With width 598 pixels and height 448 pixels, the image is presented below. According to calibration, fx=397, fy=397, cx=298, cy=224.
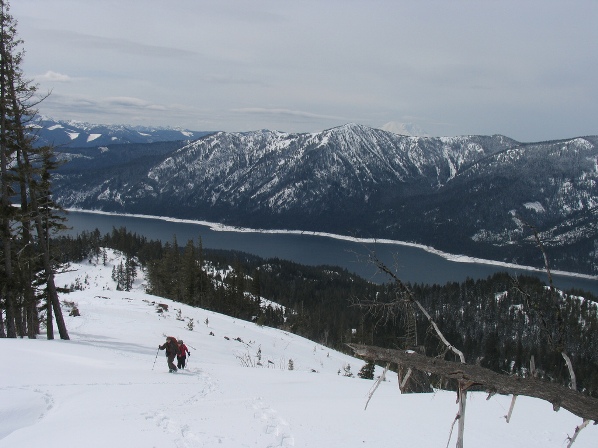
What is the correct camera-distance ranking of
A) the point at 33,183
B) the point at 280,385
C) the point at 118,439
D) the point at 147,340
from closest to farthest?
the point at 118,439
the point at 280,385
the point at 33,183
the point at 147,340

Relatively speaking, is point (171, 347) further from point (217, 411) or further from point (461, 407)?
point (461, 407)

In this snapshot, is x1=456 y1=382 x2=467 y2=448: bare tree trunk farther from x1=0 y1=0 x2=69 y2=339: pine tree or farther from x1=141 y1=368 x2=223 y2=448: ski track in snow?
x1=0 y1=0 x2=69 y2=339: pine tree

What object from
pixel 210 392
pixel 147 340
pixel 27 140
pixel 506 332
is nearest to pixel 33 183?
pixel 27 140

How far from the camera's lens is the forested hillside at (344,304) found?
61312 millimetres

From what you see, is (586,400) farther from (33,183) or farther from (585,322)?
(585,322)

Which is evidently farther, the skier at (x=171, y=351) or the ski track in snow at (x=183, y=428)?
the skier at (x=171, y=351)

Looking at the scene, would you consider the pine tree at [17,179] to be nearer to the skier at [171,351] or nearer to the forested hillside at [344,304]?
the skier at [171,351]

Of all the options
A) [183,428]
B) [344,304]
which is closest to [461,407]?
[183,428]

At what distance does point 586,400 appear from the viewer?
3332 mm

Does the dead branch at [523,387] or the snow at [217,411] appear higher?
the dead branch at [523,387]

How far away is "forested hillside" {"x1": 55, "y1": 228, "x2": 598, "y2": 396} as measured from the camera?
61312 millimetres

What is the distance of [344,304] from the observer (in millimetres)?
102500

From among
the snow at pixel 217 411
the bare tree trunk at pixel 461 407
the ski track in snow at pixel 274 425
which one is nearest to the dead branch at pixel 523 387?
the bare tree trunk at pixel 461 407

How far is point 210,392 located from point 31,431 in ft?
14.6
